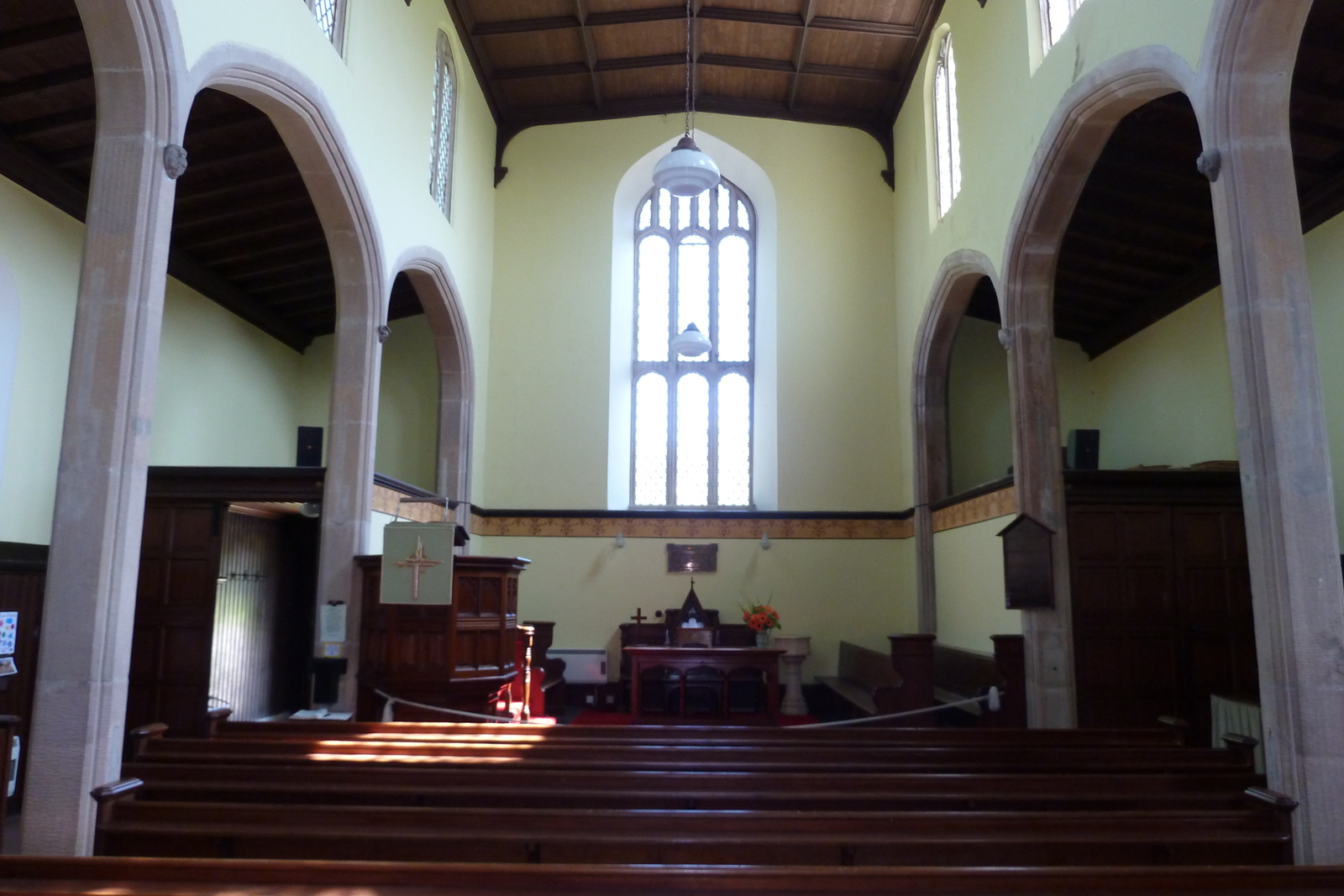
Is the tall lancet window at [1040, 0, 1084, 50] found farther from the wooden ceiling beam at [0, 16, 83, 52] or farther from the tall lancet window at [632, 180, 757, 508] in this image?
the wooden ceiling beam at [0, 16, 83, 52]

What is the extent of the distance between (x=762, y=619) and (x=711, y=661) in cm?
125

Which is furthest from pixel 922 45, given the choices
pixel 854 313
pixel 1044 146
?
pixel 1044 146

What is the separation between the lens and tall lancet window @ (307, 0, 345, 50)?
7.96 meters

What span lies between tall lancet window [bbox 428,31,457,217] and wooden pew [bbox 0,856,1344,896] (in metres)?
8.42

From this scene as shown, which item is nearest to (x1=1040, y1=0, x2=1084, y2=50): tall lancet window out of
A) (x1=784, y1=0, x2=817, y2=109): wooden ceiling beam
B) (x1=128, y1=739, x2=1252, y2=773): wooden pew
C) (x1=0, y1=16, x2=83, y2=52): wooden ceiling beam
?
(x1=784, y1=0, x2=817, y2=109): wooden ceiling beam

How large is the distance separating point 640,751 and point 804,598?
25.8 ft

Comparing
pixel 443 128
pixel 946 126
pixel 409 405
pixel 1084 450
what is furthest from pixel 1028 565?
pixel 409 405

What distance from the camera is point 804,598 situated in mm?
12695

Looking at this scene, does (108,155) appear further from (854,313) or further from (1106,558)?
(854,313)

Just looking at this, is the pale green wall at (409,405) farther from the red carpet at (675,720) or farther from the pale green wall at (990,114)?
the pale green wall at (990,114)

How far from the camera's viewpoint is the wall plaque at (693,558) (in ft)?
41.7

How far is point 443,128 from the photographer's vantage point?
36.8ft

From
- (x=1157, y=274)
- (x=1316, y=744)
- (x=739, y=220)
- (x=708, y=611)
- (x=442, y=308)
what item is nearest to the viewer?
(x=1316, y=744)

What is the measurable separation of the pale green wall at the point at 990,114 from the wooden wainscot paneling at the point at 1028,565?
8.28ft
